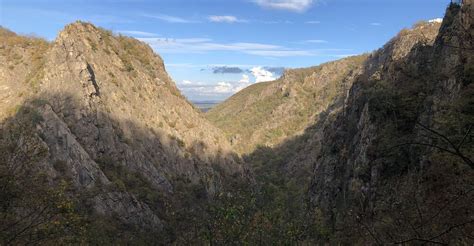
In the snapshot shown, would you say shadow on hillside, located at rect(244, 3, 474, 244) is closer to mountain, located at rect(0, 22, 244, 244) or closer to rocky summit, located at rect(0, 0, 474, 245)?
rocky summit, located at rect(0, 0, 474, 245)

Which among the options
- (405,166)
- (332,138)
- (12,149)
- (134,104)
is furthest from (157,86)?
(12,149)

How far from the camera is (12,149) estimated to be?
16.4 m

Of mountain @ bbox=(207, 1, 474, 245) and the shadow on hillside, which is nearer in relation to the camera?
mountain @ bbox=(207, 1, 474, 245)

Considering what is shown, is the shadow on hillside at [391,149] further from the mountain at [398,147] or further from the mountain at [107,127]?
the mountain at [107,127]

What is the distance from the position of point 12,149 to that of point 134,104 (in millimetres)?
66077

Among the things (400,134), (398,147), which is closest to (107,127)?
(398,147)

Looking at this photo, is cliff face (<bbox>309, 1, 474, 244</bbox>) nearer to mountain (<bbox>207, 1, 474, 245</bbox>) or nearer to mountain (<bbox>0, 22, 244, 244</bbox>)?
mountain (<bbox>207, 1, 474, 245</bbox>)

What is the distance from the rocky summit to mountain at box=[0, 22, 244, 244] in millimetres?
248

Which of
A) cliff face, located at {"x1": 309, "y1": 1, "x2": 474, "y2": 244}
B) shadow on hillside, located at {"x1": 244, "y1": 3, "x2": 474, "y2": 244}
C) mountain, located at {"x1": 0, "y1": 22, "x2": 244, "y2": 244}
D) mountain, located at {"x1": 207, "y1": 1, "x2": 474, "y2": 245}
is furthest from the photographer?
mountain, located at {"x1": 0, "y1": 22, "x2": 244, "y2": 244}

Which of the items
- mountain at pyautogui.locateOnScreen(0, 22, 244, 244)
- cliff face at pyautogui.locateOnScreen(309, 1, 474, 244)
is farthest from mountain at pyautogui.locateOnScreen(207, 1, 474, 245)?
mountain at pyautogui.locateOnScreen(0, 22, 244, 244)

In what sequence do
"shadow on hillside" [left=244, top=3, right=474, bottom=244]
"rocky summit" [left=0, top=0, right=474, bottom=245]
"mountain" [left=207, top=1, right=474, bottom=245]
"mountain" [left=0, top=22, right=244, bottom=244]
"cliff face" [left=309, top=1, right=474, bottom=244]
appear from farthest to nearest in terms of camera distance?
"mountain" [left=0, top=22, right=244, bottom=244]
"cliff face" [left=309, top=1, right=474, bottom=244]
"shadow on hillside" [left=244, top=3, right=474, bottom=244]
"mountain" [left=207, top=1, right=474, bottom=245]
"rocky summit" [left=0, top=0, right=474, bottom=245]

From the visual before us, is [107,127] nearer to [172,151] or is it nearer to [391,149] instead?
[172,151]

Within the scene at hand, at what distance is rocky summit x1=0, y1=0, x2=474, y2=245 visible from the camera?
1919 cm

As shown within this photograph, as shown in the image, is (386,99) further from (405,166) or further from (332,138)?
(332,138)
